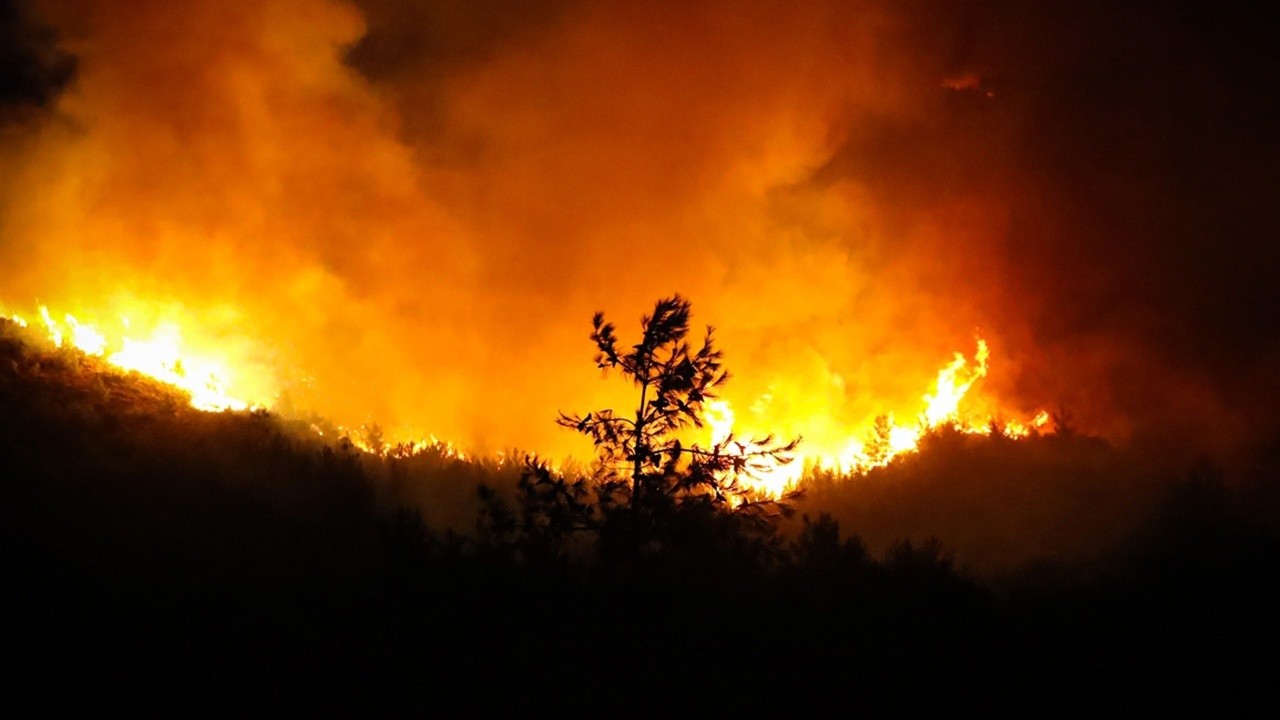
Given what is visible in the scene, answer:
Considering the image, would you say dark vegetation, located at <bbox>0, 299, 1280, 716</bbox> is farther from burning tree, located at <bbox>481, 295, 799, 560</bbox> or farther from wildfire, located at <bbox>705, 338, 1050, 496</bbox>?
wildfire, located at <bbox>705, 338, 1050, 496</bbox>

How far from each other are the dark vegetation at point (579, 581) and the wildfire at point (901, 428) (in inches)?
122

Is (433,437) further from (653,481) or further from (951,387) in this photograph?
(951,387)

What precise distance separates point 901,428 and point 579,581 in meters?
14.0

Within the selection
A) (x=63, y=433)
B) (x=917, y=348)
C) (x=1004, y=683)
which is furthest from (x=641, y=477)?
(x=917, y=348)

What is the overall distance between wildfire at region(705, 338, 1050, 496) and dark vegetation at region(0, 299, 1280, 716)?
3106 millimetres

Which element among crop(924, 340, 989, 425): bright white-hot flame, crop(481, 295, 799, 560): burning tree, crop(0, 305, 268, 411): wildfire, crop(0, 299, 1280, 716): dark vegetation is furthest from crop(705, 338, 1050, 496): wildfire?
crop(0, 305, 268, 411): wildfire

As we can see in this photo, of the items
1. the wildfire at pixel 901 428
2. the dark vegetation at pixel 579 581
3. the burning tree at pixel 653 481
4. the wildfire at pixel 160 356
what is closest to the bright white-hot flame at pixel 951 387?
the wildfire at pixel 901 428

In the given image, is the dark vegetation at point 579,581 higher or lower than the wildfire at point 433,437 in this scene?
lower

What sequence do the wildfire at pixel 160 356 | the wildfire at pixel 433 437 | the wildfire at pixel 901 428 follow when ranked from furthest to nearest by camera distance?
the wildfire at pixel 901 428 → the wildfire at pixel 433 437 → the wildfire at pixel 160 356

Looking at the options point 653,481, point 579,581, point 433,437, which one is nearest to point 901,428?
point 653,481

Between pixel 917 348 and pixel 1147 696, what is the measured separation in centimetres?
1554

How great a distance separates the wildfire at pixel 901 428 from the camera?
22844 millimetres

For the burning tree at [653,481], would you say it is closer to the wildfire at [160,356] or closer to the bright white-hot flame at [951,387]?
the wildfire at [160,356]

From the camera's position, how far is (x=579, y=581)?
1313cm
